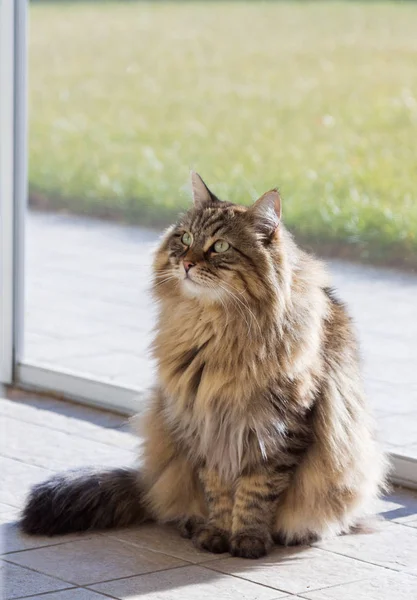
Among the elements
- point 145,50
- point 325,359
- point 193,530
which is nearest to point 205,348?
point 325,359

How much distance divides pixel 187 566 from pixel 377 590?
471 mm

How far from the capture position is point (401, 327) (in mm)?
3889

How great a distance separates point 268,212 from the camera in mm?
2609

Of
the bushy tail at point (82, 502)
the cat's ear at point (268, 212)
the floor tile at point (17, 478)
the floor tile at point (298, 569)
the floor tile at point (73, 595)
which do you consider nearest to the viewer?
the floor tile at point (73, 595)

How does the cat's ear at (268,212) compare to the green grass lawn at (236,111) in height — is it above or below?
below

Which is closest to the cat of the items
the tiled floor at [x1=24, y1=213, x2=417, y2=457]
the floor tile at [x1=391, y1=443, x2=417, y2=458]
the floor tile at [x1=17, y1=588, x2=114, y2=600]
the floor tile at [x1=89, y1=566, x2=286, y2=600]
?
the floor tile at [x1=89, y1=566, x2=286, y2=600]

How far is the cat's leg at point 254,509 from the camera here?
2646 mm

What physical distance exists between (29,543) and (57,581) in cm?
26

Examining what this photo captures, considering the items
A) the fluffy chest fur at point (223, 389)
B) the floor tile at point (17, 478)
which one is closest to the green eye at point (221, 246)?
the fluffy chest fur at point (223, 389)

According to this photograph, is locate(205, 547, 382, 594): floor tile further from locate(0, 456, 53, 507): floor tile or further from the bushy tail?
locate(0, 456, 53, 507): floor tile

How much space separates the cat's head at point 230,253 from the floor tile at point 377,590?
28.9 inches

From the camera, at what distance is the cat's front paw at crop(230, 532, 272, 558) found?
2643 millimetres

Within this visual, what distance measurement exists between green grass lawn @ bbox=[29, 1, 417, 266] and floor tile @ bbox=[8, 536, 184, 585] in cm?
154

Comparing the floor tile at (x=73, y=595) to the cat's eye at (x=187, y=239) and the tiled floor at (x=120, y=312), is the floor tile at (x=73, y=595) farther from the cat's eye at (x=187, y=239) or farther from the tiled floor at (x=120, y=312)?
the tiled floor at (x=120, y=312)
